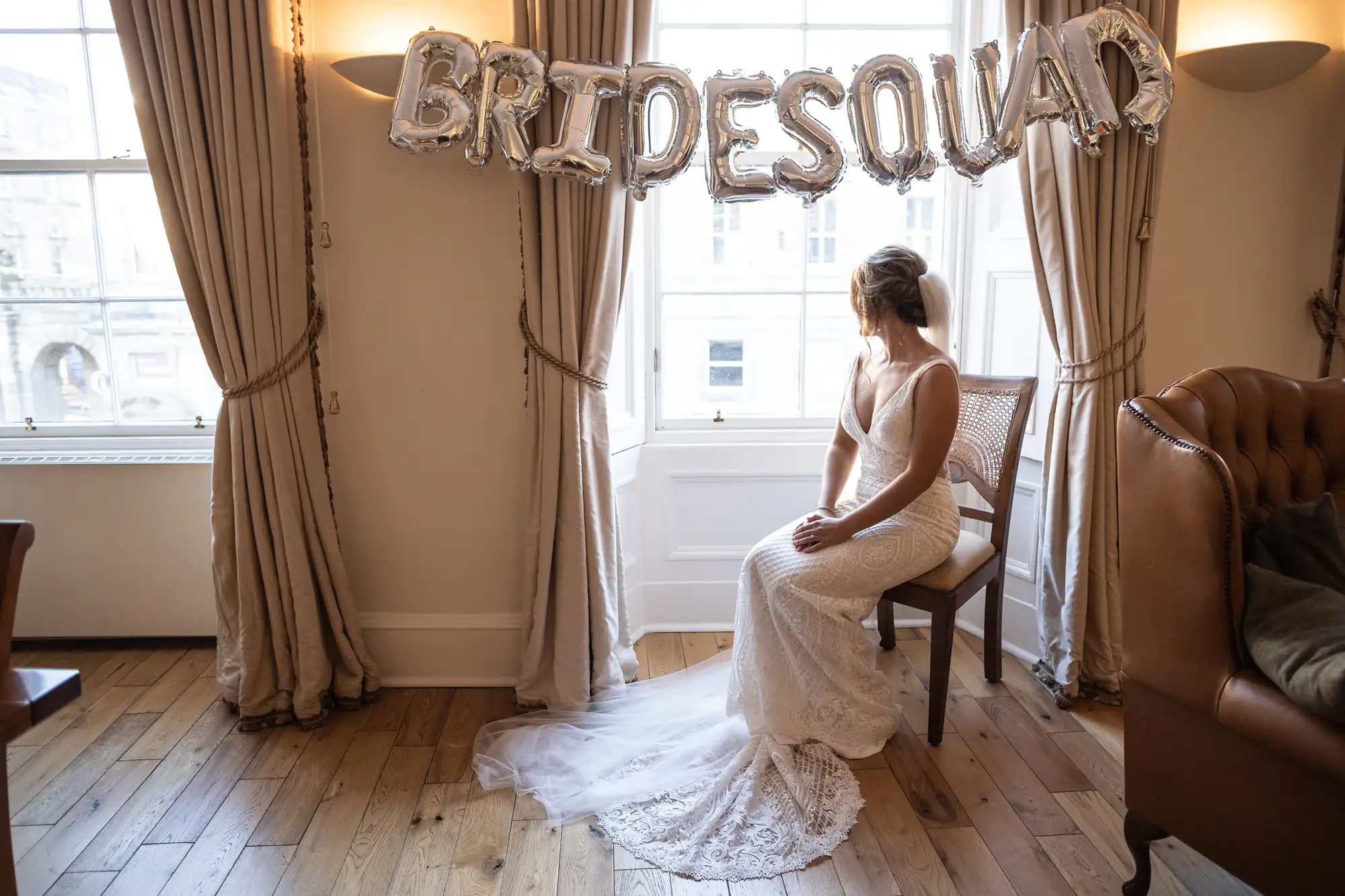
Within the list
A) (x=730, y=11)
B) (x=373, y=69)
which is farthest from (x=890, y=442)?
(x=373, y=69)

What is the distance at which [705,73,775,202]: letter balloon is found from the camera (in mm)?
2312

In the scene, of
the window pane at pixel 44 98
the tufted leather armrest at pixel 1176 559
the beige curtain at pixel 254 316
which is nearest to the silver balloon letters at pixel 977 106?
the tufted leather armrest at pixel 1176 559

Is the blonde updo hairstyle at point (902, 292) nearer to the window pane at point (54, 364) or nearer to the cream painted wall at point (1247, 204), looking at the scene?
the cream painted wall at point (1247, 204)

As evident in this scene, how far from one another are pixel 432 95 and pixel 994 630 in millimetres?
2188

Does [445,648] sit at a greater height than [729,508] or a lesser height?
lesser

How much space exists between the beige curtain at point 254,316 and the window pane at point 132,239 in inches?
23.1

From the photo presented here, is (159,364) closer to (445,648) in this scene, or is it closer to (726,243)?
(445,648)

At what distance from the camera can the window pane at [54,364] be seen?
2975 mm

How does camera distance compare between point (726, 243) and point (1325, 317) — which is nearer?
point (1325, 317)

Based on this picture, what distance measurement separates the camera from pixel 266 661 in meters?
2.57

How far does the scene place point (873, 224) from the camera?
309 cm

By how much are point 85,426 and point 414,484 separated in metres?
1.28

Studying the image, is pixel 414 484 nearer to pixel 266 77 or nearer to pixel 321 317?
pixel 321 317

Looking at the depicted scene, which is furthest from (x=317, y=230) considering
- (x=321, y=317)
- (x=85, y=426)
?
(x=85, y=426)
